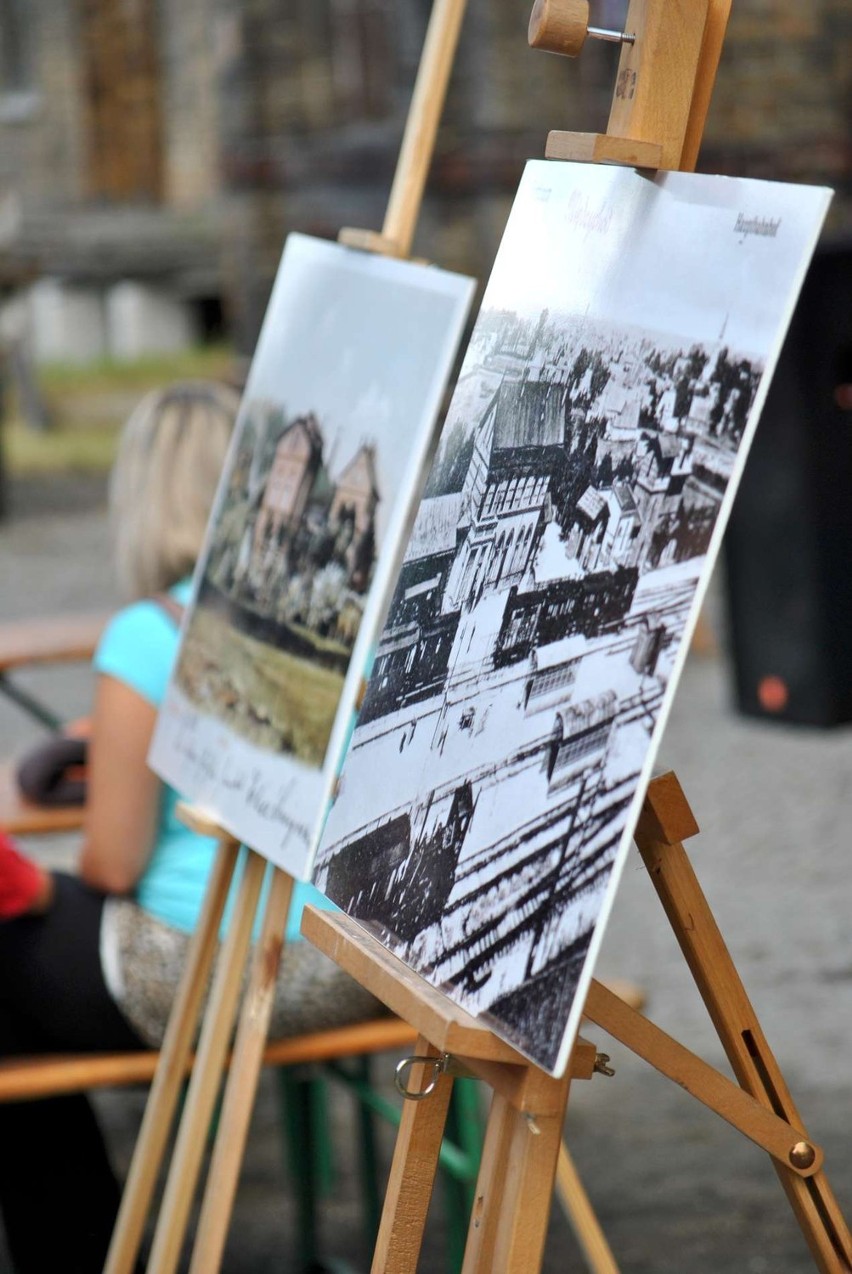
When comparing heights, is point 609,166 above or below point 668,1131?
above

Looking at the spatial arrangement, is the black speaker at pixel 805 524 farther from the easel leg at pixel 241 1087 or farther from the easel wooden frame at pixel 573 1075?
the easel wooden frame at pixel 573 1075

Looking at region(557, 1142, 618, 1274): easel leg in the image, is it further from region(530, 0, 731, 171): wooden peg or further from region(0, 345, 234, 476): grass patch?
region(0, 345, 234, 476): grass patch

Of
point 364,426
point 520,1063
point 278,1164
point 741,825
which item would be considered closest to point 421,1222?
point 520,1063

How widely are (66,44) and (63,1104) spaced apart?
1472cm

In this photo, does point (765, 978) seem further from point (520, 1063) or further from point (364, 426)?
point (520, 1063)

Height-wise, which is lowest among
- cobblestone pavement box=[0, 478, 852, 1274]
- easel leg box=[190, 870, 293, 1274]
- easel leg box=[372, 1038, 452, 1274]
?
cobblestone pavement box=[0, 478, 852, 1274]

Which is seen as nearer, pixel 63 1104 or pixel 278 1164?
pixel 63 1104

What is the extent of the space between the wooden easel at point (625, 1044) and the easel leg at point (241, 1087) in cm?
36

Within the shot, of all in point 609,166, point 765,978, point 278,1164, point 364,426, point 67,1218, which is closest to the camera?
point 609,166

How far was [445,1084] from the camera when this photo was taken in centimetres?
134

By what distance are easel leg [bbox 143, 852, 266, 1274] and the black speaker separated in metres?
2.83

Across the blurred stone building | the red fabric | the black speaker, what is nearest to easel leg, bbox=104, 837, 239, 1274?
the red fabric

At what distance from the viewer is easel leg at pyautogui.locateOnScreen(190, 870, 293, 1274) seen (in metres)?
1.68

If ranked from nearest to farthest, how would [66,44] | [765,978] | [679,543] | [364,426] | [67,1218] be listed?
[679,543] → [364,426] → [67,1218] → [765,978] → [66,44]
